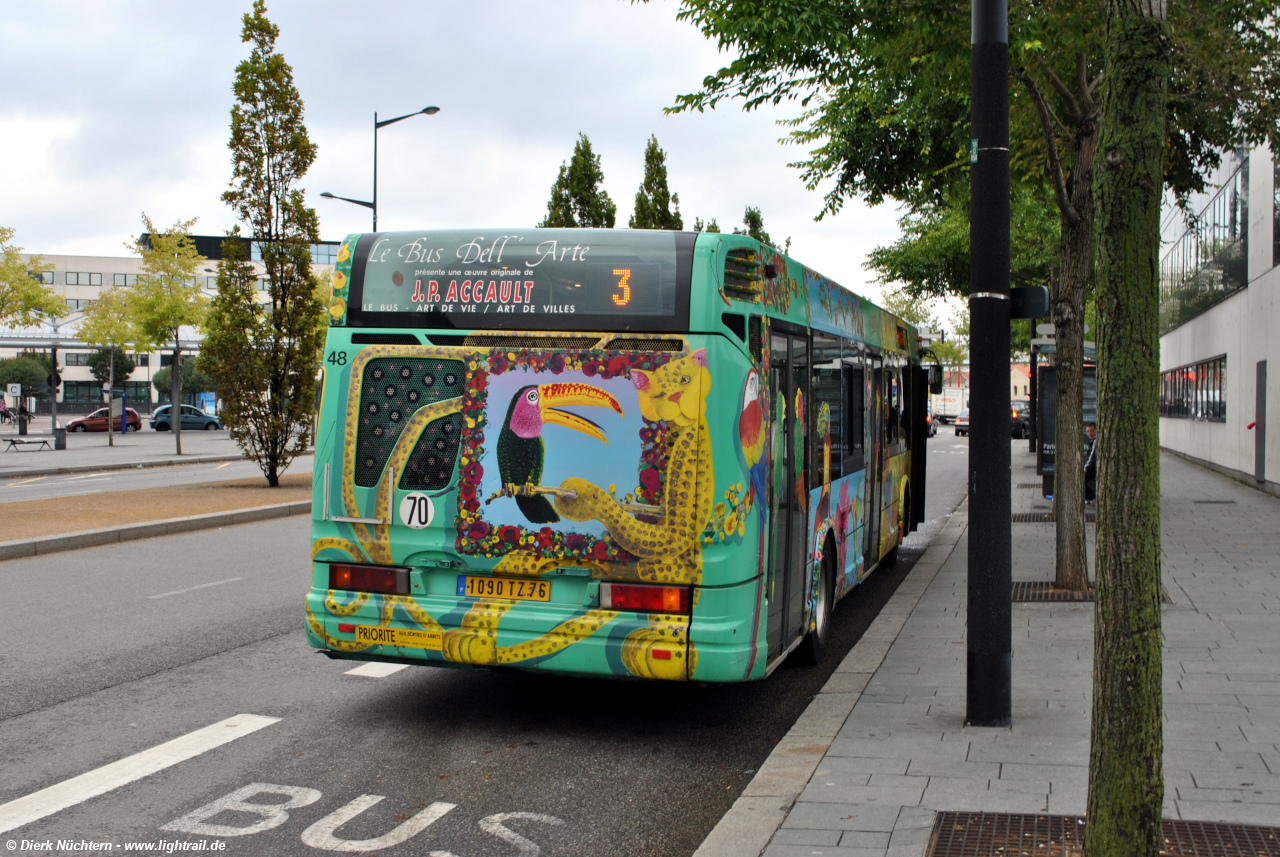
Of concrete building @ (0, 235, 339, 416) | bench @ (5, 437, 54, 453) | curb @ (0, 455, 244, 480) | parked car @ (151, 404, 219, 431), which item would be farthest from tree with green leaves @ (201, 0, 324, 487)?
concrete building @ (0, 235, 339, 416)

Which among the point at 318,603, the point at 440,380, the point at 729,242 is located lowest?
the point at 318,603

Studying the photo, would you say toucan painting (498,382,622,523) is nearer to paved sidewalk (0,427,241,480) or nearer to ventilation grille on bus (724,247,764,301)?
ventilation grille on bus (724,247,764,301)

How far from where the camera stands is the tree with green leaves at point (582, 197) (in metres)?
32.5

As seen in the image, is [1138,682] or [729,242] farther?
[729,242]

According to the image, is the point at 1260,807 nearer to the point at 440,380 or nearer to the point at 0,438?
the point at 440,380

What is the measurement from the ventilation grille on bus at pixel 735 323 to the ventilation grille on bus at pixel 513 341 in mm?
637

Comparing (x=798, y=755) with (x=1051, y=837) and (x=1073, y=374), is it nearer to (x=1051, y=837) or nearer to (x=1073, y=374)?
(x=1051, y=837)

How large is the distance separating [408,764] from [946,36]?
731 cm

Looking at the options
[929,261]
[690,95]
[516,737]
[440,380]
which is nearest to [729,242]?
[440,380]

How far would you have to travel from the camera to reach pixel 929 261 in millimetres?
29203

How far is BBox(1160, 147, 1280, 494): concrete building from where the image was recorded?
69.3 ft

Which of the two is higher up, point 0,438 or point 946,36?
point 946,36

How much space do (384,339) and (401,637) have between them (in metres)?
1.53

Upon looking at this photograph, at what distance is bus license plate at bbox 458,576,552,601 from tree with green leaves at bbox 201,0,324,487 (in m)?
15.9
